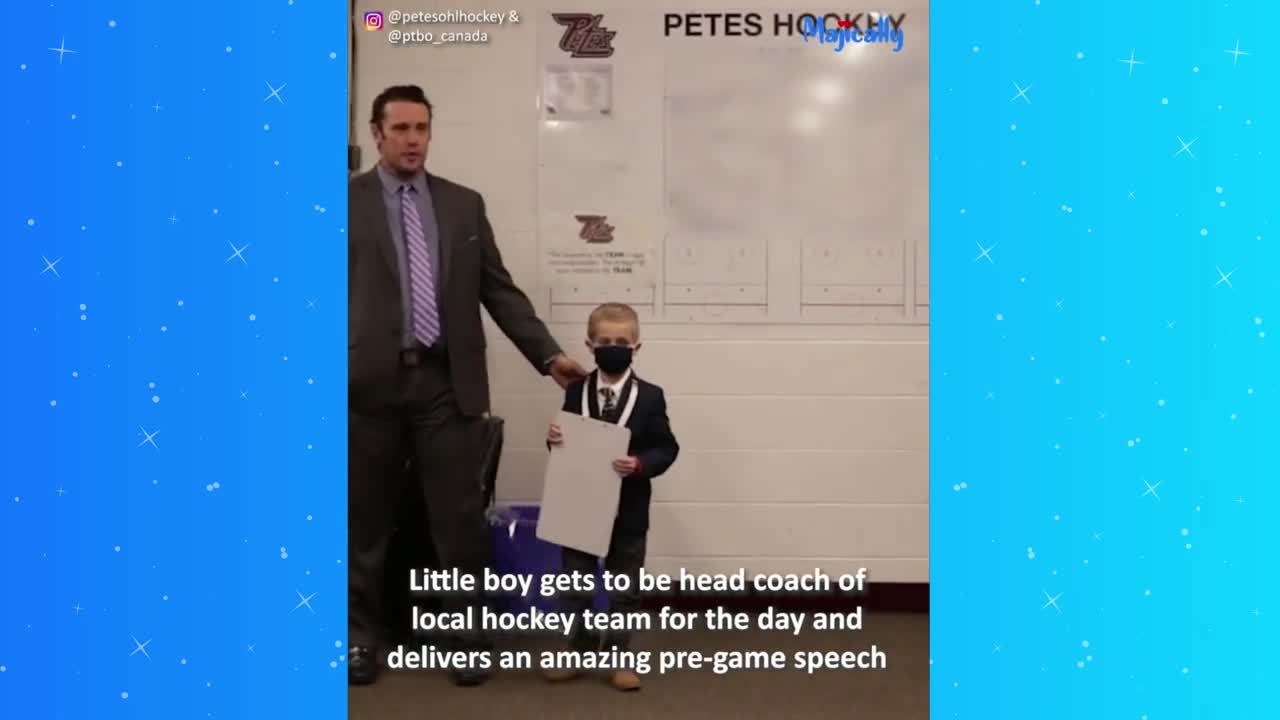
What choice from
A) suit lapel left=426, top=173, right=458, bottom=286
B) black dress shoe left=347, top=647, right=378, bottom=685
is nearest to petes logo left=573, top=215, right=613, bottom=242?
suit lapel left=426, top=173, right=458, bottom=286

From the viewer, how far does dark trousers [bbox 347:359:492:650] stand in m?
2.20

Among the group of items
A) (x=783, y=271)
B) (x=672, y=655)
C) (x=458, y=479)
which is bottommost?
(x=672, y=655)

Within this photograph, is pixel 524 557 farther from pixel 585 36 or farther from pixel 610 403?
pixel 585 36

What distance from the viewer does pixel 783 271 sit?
7.50ft

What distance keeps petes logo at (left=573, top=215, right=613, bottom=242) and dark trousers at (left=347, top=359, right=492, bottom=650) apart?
1.28 feet

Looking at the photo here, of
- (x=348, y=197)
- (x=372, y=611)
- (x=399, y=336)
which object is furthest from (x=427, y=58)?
(x=372, y=611)

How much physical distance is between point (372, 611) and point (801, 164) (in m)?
1.22

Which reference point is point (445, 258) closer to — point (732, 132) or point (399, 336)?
point (399, 336)

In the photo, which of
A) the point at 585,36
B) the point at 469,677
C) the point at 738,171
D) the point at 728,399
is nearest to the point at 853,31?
the point at 738,171

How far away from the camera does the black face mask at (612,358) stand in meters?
2.27

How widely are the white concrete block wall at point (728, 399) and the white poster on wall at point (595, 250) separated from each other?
0.12ft

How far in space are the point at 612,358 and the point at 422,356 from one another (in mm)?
377

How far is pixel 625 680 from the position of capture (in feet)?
7.29

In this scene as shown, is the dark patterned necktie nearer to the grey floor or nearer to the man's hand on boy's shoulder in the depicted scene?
the man's hand on boy's shoulder
